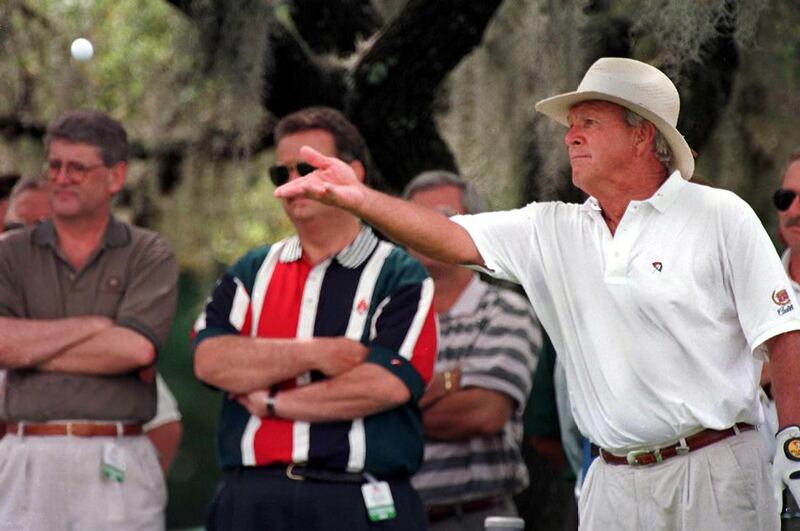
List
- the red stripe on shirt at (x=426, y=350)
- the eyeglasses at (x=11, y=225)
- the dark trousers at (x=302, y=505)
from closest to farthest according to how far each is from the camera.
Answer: the dark trousers at (x=302, y=505), the red stripe on shirt at (x=426, y=350), the eyeglasses at (x=11, y=225)

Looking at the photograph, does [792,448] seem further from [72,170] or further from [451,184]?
[72,170]

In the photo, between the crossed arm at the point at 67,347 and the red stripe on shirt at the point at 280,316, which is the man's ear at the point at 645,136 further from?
the crossed arm at the point at 67,347

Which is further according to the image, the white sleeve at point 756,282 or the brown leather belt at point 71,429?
the brown leather belt at point 71,429

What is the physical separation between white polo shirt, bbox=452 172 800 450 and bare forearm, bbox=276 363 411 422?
671 mm

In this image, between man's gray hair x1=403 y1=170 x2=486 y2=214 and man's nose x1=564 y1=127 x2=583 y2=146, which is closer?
man's nose x1=564 y1=127 x2=583 y2=146

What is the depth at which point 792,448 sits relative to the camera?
418 centimetres

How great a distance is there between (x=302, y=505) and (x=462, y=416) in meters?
0.90

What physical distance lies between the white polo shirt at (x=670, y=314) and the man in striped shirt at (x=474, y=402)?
122 centimetres

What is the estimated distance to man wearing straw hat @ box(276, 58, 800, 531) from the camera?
14.1 feet

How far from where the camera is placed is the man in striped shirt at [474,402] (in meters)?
5.73

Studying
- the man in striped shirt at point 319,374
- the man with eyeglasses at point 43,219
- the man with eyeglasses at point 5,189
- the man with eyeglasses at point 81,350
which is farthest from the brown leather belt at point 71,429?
the man with eyeglasses at point 5,189

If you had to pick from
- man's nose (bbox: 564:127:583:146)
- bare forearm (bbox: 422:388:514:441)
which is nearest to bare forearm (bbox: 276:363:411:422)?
bare forearm (bbox: 422:388:514:441)

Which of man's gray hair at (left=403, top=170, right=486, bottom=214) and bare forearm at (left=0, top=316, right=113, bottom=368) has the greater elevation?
man's gray hair at (left=403, top=170, right=486, bottom=214)

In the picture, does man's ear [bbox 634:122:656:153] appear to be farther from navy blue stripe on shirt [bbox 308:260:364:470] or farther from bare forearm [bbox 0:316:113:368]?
bare forearm [bbox 0:316:113:368]
